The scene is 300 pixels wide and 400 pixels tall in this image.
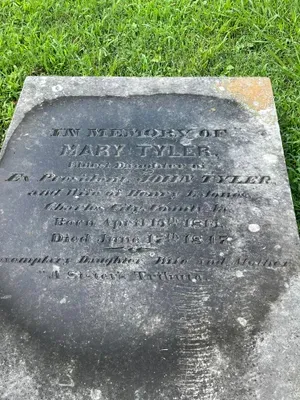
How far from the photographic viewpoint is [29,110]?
119 inches

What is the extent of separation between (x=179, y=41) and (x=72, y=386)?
2.84 meters

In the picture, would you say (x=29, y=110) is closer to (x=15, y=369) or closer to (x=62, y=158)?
(x=62, y=158)

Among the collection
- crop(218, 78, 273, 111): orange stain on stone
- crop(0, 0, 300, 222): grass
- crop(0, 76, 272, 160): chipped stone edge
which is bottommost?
crop(0, 0, 300, 222): grass

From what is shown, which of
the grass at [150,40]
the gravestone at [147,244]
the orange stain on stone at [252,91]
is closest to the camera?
the gravestone at [147,244]

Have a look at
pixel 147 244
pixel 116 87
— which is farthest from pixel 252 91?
pixel 147 244

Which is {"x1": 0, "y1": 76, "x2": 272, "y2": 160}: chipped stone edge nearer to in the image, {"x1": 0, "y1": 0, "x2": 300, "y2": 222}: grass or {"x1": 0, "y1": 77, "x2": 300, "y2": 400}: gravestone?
{"x1": 0, "y1": 77, "x2": 300, "y2": 400}: gravestone

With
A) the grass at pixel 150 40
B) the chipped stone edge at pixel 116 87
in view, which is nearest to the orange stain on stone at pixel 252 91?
the chipped stone edge at pixel 116 87

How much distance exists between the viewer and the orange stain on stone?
3.04m

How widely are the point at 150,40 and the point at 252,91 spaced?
1.27m

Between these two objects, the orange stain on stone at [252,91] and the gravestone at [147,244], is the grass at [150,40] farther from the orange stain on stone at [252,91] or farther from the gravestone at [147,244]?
the gravestone at [147,244]

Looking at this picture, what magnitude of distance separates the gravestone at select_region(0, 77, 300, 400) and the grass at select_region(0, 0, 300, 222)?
0.70m

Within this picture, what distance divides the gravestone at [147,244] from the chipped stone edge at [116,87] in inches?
0.4

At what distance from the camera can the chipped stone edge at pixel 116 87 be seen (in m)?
3.11

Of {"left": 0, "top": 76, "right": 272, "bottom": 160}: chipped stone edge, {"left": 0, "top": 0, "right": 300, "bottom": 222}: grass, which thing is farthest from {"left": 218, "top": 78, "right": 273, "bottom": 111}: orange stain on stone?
{"left": 0, "top": 0, "right": 300, "bottom": 222}: grass
